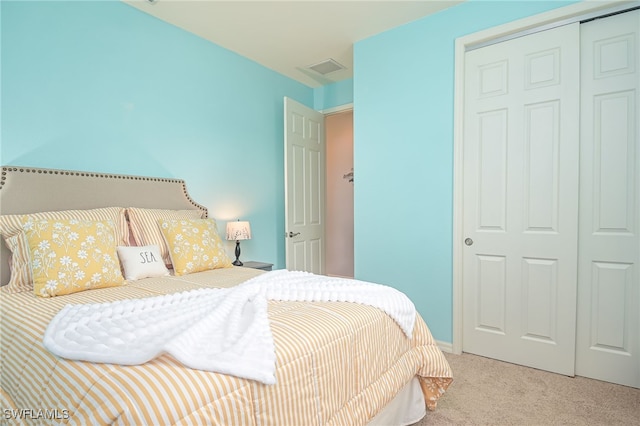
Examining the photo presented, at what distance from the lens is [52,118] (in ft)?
7.14

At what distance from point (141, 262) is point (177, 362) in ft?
4.43

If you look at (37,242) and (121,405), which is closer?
(121,405)

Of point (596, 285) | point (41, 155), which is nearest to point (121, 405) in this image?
point (41, 155)

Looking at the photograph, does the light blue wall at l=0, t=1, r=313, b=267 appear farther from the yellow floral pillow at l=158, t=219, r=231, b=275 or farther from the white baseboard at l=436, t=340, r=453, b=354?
the white baseboard at l=436, t=340, r=453, b=354

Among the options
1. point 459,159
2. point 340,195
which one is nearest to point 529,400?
point 459,159

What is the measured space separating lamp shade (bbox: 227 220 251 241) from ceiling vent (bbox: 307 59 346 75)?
1.86 metres

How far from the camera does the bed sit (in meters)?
0.84

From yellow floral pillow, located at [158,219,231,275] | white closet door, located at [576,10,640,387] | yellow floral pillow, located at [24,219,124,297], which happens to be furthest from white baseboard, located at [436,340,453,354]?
yellow floral pillow, located at [24,219,124,297]

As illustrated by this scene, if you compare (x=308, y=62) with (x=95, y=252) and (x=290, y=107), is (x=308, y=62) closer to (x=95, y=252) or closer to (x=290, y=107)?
(x=290, y=107)

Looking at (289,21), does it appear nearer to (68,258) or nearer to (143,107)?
(143,107)

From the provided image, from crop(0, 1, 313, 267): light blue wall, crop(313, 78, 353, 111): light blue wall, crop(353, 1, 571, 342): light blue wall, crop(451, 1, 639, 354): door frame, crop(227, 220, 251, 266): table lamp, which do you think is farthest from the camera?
crop(313, 78, 353, 111): light blue wall

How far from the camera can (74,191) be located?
7.22 ft

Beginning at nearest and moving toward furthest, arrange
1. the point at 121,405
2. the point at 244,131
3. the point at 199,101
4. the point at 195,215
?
1. the point at 121,405
2. the point at 195,215
3. the point at 199,101
4. the point at 244,131

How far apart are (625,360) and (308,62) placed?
11.6 feet
